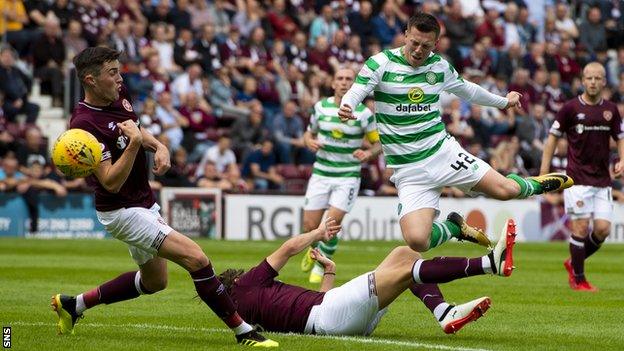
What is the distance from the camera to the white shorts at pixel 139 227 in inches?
369

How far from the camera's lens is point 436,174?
10953 millimetres

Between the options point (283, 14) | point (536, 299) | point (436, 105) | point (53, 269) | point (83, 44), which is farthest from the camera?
point (283, 14)

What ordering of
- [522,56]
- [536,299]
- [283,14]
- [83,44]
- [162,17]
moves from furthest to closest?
1. [522,56]
2. [283,14]
3. [162,17]
4. [83,44]
5. [536,299]

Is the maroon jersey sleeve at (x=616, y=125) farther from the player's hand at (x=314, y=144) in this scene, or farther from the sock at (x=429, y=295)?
the sock at (x=429, y=295)

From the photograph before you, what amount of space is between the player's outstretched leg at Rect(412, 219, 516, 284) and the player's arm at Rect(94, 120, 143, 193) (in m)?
2.32

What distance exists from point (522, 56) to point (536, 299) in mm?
22183

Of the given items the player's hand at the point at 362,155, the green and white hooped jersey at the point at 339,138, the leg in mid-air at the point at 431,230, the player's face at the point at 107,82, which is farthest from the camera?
the green and white hooped jersey at the point at 339,138

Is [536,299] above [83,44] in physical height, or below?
below

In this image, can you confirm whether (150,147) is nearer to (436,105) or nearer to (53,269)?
(436,105)

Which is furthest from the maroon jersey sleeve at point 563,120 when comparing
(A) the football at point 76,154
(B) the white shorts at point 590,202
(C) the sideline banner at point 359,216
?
(C) the sideline banner at point 359,216

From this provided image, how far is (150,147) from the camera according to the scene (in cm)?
979

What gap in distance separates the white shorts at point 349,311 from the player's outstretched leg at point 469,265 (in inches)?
15.5

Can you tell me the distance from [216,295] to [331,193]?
7502 millimetres

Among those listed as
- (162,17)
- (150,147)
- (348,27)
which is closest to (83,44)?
(162,17)
